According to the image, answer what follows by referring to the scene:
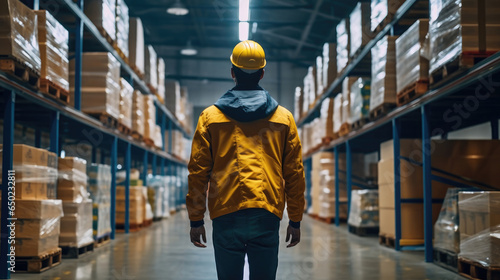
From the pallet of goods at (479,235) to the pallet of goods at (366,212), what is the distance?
4573mm

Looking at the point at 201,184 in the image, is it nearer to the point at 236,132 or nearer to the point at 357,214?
the point at 236,132

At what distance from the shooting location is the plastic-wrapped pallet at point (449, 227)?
586 cm

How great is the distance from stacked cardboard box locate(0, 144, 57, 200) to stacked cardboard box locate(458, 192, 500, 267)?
4517 mm

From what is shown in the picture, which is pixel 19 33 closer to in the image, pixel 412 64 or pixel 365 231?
pixel 412 64

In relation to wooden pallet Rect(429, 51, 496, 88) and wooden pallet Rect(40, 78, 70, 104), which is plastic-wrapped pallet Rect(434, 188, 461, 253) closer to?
wooden pallet Rect(429, 51, 496, 88)

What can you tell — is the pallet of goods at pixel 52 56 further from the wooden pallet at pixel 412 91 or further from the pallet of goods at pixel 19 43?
the wooden pallet at pixel 412 91

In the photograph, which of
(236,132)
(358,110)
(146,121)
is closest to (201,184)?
(236,132)

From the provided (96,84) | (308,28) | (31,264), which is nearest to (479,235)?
(31,264)

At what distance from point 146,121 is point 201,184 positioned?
998 centimetres

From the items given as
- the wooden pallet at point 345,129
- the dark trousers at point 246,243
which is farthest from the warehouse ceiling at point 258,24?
the dark trousers at point 246,243

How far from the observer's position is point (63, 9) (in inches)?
298

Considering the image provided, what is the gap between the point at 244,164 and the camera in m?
2.63

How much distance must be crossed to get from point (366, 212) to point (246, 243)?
812 centimetres

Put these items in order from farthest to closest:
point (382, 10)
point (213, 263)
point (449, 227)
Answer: point (382, 10) < point (213, 263) < point (449, 227)
